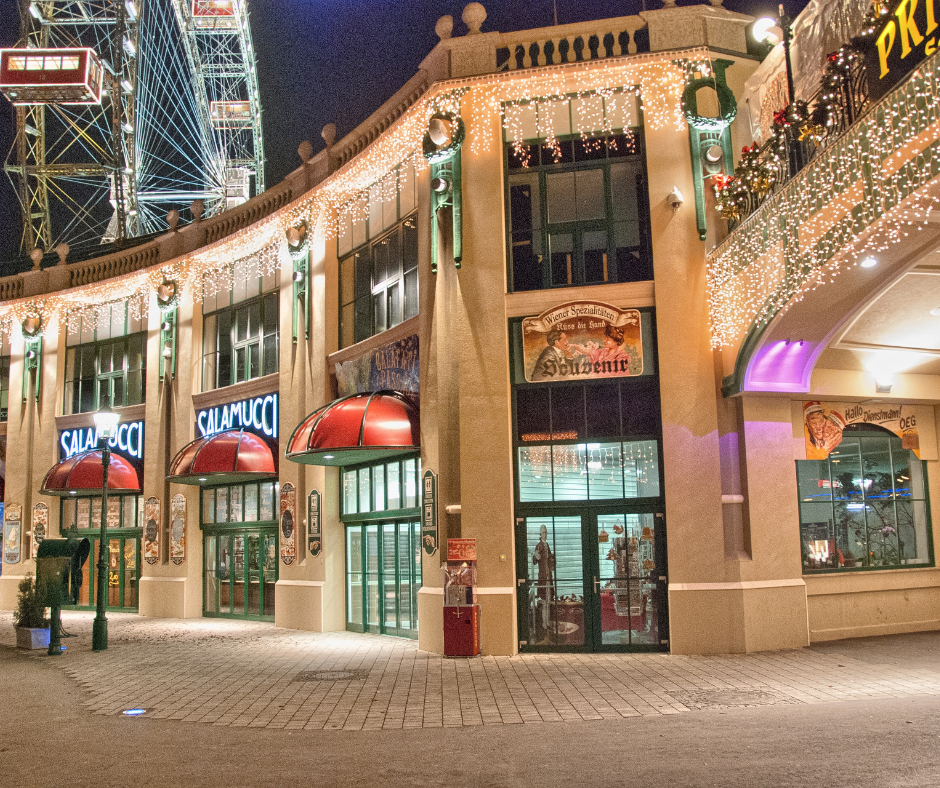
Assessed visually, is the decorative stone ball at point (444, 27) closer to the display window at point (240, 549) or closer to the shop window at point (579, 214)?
the shop window at point (579, 214)

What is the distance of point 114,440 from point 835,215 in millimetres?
21701

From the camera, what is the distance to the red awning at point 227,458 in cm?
2012

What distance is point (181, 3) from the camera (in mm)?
36906

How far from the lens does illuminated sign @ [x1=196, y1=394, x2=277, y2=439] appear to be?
69.8 feet

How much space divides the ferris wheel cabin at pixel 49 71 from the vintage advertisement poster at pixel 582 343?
23126 millimetres

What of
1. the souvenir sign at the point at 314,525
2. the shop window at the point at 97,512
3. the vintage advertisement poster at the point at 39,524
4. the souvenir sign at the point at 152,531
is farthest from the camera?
the vintage advertisement poster at the point at 39,524

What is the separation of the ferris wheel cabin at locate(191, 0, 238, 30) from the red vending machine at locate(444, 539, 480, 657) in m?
31.8

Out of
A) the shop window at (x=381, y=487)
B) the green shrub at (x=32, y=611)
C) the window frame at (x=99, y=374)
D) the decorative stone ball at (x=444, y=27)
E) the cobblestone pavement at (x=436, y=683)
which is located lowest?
the cobblestone pavement at (x=436, y=683)

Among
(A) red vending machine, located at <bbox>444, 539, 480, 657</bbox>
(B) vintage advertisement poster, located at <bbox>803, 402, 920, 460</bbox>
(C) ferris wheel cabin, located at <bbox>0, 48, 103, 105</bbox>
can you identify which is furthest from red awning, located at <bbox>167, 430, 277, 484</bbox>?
(C) ferris wheel cabin, located at <bbox>0, 48, 103, 105</bbox>

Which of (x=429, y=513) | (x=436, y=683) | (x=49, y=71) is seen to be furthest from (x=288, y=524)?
(x=49, y=71)

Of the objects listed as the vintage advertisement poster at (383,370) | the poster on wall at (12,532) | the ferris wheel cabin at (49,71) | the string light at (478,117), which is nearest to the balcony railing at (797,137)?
the string light at (478,117)

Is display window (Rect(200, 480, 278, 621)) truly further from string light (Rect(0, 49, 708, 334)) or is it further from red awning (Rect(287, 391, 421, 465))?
string light (Rect(0, 49, 708, 334))

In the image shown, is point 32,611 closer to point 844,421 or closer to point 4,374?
point 4,374

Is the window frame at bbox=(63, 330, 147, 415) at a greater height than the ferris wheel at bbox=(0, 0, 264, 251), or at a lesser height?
lesser
